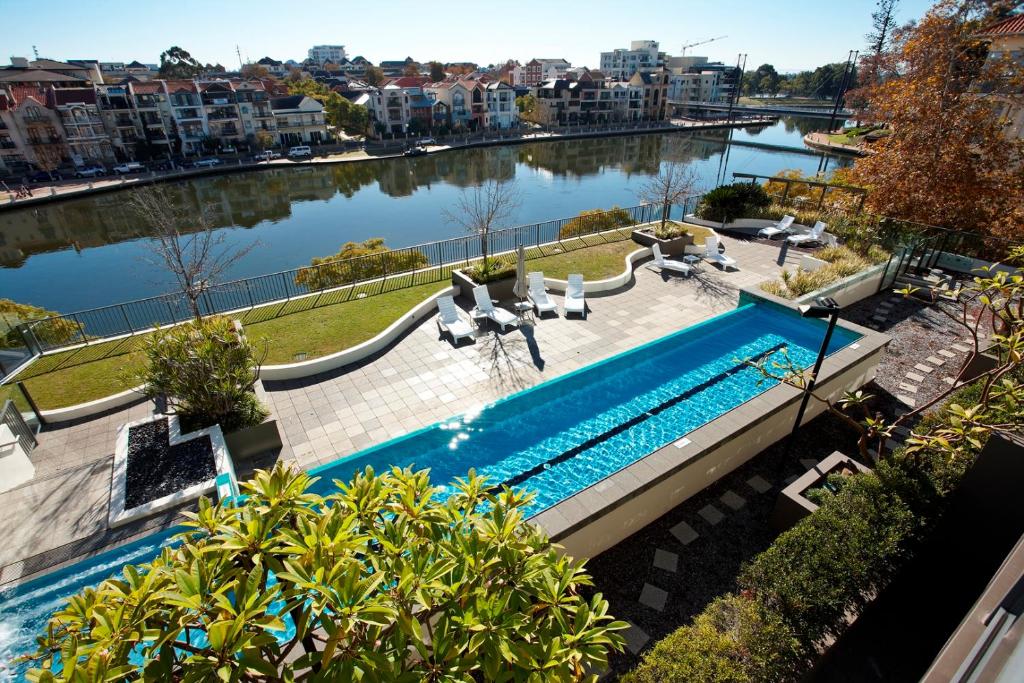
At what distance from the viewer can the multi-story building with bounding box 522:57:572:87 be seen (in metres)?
114

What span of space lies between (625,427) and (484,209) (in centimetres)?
2451


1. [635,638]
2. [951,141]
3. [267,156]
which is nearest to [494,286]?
[635,638]

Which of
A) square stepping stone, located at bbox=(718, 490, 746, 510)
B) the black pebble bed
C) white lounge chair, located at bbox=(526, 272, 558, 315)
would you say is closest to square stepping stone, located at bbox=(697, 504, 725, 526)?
square stepping stone, located at bbox=(718, 490, 746, 510)

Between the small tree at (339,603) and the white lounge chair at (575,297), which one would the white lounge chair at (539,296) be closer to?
the white lounge chair at (575,297)

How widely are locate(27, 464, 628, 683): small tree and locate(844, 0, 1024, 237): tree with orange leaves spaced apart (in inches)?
710

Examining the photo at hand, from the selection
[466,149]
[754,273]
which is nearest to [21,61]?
[466,149]

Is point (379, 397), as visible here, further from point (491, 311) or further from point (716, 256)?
point (716, 256)

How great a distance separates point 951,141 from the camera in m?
14.9

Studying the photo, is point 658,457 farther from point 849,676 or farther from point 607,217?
point 607,217

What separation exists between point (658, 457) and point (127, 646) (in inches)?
225

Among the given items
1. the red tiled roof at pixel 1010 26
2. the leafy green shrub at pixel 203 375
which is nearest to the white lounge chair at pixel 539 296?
the leafy green shrub at pixel 203 375

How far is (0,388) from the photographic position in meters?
8.35

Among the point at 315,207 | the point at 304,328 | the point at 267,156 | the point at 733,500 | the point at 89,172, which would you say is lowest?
the point at 315,207

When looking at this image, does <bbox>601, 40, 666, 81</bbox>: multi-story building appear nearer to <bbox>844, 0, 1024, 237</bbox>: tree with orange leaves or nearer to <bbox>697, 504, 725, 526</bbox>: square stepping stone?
<bbox>844, 0, 1024, 237</bbox>: tree with orange leaves
